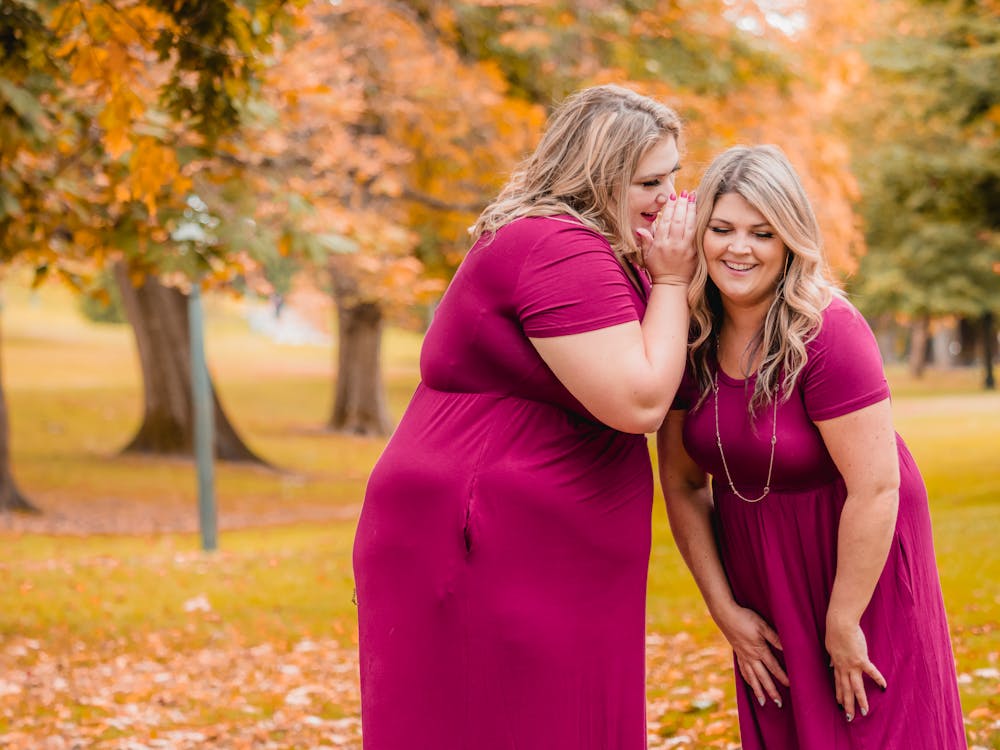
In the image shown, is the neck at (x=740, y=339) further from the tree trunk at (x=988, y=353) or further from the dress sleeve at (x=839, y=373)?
the tree trunk at (x=988, y=353)

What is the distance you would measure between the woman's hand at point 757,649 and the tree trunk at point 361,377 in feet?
81.5

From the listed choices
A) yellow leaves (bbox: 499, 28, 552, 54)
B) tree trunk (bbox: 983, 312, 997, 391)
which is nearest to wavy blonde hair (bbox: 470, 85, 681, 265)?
yellow leaves (bbox: 499, 28, 552, 54)

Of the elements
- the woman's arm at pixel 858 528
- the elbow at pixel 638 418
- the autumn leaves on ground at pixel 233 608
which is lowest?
the autumn leaves on ground at pixel 233 608

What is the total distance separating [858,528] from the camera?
2969 mm

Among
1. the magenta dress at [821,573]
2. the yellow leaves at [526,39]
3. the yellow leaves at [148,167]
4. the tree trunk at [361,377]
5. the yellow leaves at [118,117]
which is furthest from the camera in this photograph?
the tree trunk at [361,377]

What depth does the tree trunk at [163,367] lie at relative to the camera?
21312 millimetres

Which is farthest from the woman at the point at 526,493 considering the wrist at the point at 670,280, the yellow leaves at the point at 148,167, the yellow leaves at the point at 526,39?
the yellow leaves at the point at 526,39

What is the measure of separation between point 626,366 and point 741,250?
0.47 m

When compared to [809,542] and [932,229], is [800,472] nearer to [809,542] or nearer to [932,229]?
[809,542]

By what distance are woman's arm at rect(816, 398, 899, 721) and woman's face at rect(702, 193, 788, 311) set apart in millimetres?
376

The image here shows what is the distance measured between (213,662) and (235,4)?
4.77m

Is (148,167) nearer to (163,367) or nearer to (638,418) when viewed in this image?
(638,418)

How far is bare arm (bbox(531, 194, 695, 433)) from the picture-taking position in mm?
2760

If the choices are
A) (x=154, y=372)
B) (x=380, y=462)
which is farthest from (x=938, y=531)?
(x=154, y=372)
